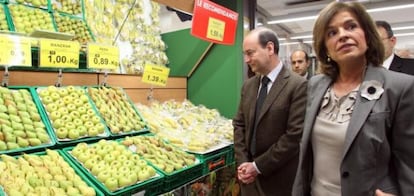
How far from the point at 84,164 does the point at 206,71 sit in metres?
2.17

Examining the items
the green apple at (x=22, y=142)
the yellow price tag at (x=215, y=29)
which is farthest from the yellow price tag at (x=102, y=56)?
the yellow price tag at (x=215, y=29)

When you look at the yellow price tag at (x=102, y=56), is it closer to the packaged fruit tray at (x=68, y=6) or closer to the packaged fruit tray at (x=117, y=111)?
the packaged fruit tray at (x=117, y=111)

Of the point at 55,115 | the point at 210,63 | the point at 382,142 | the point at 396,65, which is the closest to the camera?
the point at 382,142

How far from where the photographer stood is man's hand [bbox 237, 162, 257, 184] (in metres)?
2.17

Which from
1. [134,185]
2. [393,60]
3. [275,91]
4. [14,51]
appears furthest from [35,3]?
[393,60]

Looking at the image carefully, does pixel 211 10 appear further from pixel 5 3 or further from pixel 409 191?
pixel 409 191

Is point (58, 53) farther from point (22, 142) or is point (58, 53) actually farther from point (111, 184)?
point (111, 184)

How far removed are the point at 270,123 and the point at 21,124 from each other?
4.75 ft

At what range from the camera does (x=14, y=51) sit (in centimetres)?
183

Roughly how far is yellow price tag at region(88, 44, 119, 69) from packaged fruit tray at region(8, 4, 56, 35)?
1.64 feet

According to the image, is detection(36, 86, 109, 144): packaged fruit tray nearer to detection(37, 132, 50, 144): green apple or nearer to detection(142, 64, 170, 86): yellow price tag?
detection(37, 132, 50, 144): green apple

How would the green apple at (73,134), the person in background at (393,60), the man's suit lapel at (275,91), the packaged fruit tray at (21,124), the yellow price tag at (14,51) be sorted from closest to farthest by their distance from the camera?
the packaged fruit tray at (21,124), the yellow price tag at (14,51), the green apple at (73,134), the man's suit lapel at (275,91), the person in background at (393,60)

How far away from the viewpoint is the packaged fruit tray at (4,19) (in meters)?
2.29

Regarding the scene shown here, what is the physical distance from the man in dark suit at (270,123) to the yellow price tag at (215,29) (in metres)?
0.62
